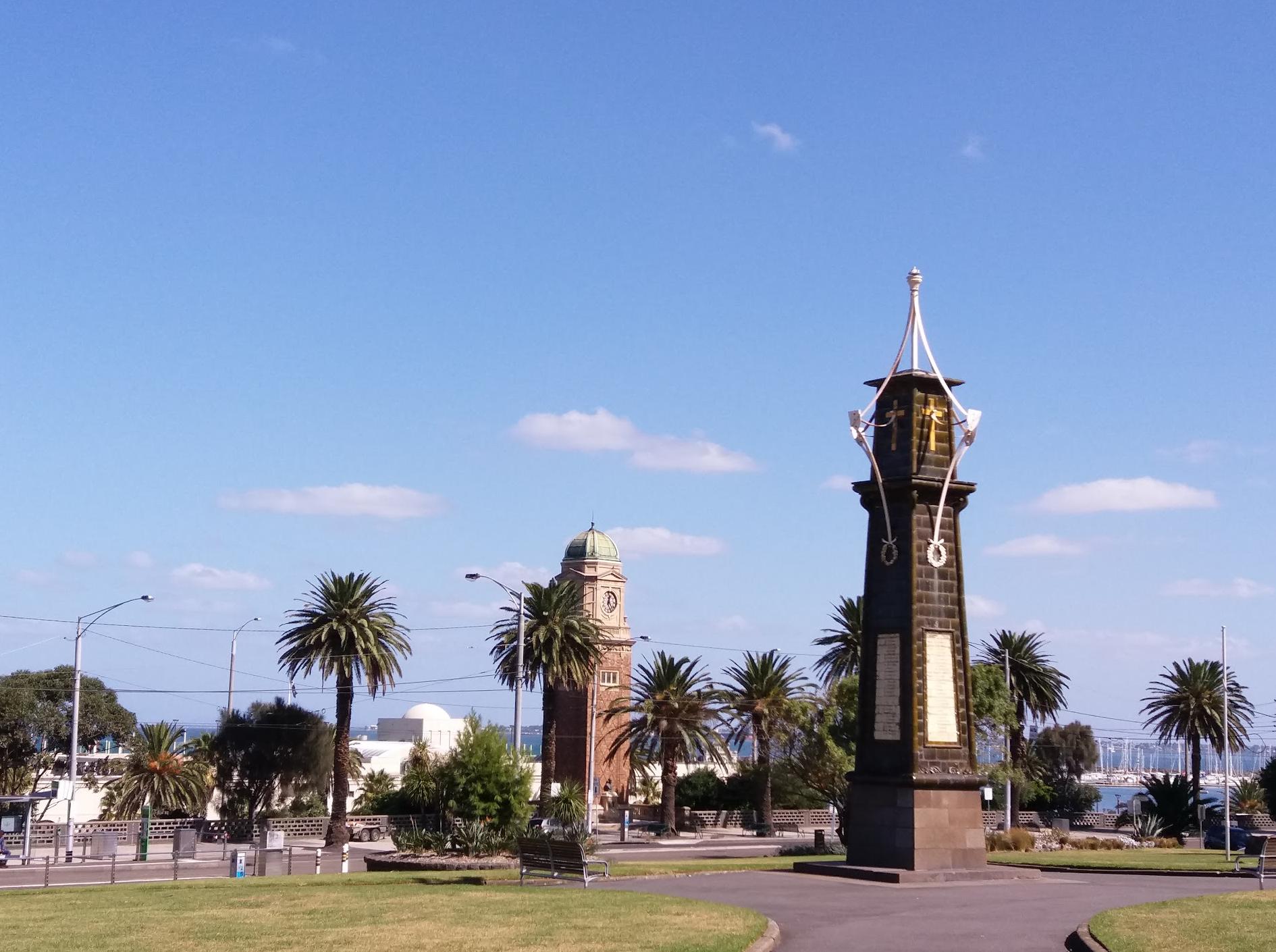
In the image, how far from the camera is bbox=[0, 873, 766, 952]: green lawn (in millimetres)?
17031

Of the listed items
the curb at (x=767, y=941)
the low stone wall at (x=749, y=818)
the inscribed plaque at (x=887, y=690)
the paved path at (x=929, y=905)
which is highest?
the inscribed plaque at (x=887, y=690)

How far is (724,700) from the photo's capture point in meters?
75.3

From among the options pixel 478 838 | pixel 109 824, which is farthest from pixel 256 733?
Result: pixel 478 838

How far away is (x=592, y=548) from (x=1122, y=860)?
6462 centimetres

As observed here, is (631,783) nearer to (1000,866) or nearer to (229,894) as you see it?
(1000,866)

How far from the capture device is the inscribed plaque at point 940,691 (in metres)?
30.5

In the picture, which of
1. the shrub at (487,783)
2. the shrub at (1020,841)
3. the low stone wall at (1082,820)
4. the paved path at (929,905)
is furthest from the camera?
the low stone wall at (1082,820)

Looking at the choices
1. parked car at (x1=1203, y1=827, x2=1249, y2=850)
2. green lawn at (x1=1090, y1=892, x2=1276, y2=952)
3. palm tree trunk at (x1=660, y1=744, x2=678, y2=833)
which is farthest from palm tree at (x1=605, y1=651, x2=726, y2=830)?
green lawn at (x1=1090, y1=892, x2=1276, y2=952)

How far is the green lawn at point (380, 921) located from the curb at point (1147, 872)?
14228mm

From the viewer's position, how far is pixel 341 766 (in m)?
61.7

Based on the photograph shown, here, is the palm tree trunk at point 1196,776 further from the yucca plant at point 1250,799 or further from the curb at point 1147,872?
the curb at point 1147,872

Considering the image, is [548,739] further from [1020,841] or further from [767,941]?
[767,941]

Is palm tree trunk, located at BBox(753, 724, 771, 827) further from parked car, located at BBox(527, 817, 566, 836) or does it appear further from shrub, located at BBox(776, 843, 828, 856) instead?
parked car, located at BBox(527, 817, 566, 836)

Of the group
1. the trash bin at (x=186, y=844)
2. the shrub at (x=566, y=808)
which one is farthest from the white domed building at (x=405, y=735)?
the trash bin at (x=186, y=844)
